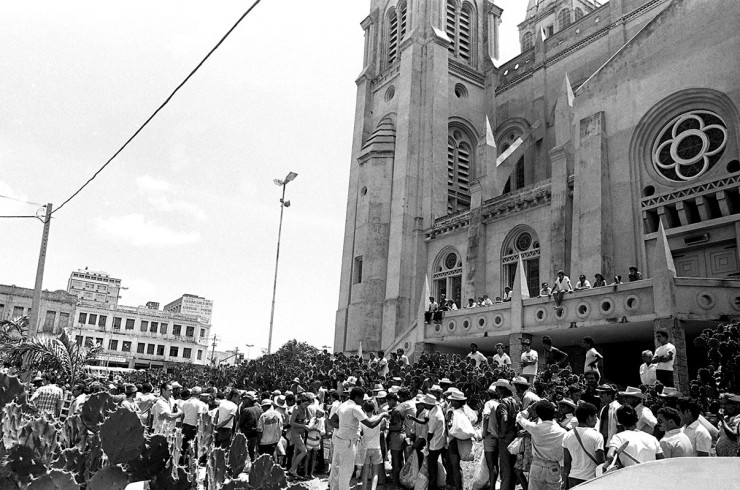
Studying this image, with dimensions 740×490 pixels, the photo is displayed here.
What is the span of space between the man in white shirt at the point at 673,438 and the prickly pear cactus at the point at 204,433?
14.8 ft

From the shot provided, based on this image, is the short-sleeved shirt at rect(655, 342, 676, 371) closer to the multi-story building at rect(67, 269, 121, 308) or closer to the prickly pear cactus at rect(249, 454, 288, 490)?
the prickly pear cactus at rect(249, 454, 288, 490)

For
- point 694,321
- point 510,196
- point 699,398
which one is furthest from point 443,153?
point 699,398

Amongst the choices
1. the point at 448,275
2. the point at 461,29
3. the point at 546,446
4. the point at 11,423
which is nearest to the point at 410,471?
the point at 546,446

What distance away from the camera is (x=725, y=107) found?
1717cm

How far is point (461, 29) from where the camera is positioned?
114 ft

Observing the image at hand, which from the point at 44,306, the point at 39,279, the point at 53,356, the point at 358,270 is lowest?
the point at 53,356

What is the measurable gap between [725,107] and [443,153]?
581 inches

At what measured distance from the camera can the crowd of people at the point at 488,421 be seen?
20.7 ft

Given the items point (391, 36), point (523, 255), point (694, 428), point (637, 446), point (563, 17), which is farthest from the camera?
point (563, 17)

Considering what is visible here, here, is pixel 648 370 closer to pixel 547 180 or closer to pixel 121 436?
pixel 121 436

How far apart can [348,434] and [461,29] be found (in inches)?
1217

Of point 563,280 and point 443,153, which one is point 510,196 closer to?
point 443,153

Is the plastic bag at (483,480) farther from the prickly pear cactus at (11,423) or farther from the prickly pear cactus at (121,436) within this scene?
the prickly pear cactus at (121,436)

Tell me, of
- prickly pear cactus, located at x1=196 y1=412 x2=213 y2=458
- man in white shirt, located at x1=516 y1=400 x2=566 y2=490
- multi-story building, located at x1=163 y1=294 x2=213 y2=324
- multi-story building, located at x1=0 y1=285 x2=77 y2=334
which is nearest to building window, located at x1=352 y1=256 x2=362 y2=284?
man in white shirt, located at x1=516 y1=400 x2=566 y2=490
